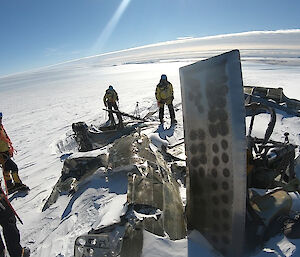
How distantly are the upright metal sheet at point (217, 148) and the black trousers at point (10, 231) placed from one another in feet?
7.84

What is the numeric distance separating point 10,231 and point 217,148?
2904 mm

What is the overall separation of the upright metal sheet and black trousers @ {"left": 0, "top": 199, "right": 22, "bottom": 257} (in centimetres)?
239

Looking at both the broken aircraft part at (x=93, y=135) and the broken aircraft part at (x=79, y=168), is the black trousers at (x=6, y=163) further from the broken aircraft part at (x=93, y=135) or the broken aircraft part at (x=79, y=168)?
the broken aircraft part at (x=93, y=135)

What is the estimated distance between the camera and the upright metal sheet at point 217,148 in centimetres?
215

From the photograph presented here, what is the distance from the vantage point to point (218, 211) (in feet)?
8.22

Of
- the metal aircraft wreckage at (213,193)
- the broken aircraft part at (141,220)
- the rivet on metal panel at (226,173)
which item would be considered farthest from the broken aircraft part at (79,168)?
the rivet on metal panel at (226,173)

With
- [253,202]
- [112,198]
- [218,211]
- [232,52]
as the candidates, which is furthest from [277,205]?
[112,198]

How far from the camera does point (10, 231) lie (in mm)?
3527

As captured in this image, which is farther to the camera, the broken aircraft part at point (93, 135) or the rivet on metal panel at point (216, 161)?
the broken aircraft part at point (93, 135)

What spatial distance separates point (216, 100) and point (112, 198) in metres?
2.61

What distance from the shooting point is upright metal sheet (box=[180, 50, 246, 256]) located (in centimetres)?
215

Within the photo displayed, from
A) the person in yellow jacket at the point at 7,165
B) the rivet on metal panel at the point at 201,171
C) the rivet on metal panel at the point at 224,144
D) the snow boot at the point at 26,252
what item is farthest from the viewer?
the person in yellow jacket at the point at 7,165

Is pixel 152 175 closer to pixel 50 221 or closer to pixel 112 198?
pixel 112 198

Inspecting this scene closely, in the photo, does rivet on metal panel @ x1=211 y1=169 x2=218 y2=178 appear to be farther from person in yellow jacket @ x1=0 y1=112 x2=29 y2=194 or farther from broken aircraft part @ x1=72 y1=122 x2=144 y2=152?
broken aircraft part @ x1=72 y1=122 x2=144 y2=152
